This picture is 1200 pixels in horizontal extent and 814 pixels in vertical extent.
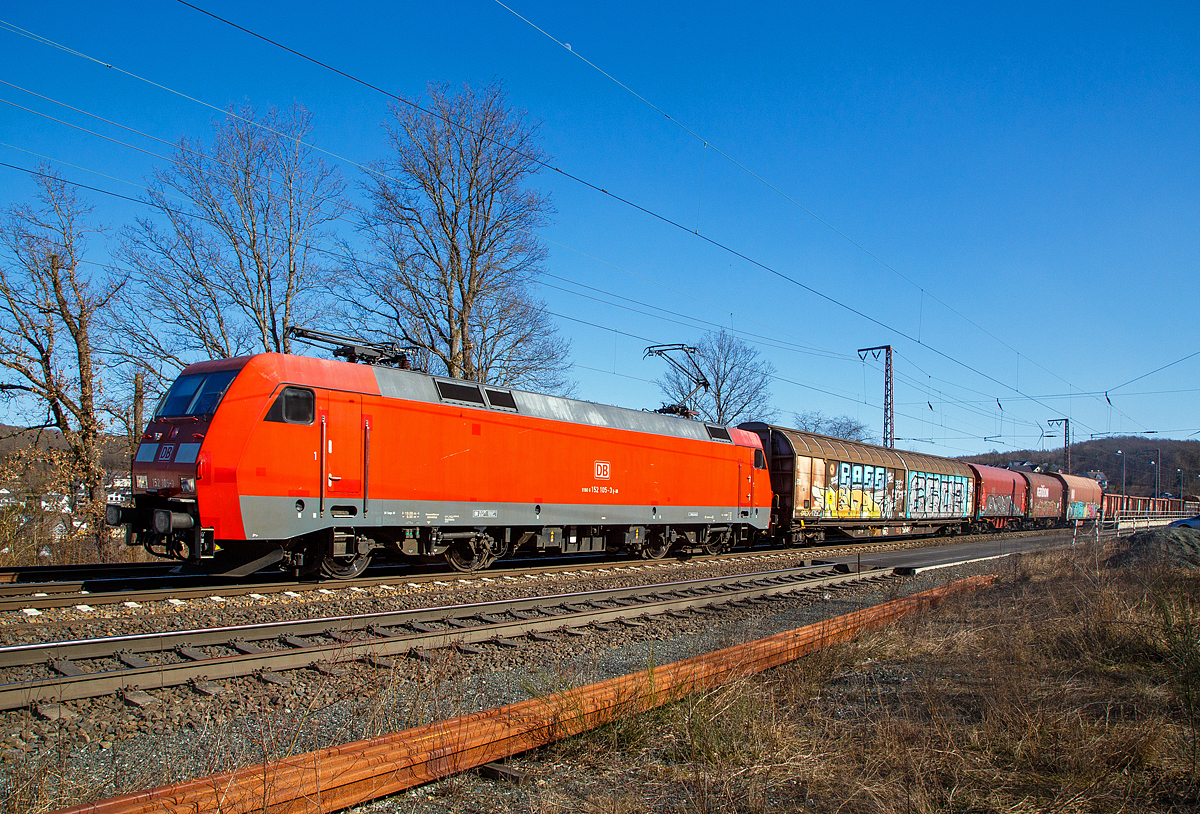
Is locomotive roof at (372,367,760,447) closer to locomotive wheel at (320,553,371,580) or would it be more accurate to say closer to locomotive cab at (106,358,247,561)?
locomotive cab at (106,358,247,561)

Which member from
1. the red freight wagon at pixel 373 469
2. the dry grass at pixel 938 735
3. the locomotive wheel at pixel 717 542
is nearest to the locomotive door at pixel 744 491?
the locomotive wheel at pixel 717 542

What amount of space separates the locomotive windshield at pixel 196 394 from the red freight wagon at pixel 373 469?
0.03m

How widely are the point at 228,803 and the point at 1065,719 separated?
5459 millimetres

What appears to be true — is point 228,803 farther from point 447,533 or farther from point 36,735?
point 447,533

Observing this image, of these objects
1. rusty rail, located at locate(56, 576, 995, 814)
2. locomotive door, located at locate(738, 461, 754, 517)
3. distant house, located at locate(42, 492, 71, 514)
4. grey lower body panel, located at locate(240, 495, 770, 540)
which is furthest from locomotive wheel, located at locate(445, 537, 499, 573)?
distant house, located at locate(42, 492, 71, 514)

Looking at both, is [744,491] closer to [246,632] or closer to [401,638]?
[401,638]

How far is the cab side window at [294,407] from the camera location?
426 inches

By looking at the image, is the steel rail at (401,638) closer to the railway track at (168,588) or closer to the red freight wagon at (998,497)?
the railway track at (168,588)

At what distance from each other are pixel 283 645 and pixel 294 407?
4474mm

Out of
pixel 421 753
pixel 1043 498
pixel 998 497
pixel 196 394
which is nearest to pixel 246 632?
pixel 421 753

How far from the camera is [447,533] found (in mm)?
13359

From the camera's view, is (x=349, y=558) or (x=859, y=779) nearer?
(x=859, y=779)

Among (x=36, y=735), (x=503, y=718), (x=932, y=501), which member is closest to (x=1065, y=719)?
(x=503, y=718)

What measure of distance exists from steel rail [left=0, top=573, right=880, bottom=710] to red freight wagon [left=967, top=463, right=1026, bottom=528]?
88.0 ft
